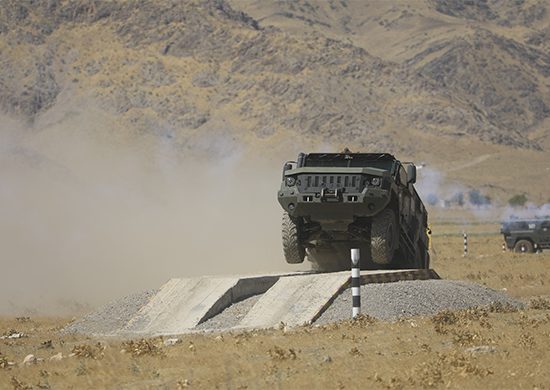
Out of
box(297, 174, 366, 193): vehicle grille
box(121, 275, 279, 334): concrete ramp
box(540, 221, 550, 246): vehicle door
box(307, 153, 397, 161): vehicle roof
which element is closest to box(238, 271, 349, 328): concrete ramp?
box(121, 275, 279, 334): concrete ramp

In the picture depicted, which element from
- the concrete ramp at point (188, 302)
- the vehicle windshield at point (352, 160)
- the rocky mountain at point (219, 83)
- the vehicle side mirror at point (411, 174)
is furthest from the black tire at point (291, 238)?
the rocky mountain at point (219, 83)

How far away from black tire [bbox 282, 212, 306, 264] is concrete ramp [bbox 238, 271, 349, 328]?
3.97 m

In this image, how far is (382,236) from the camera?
21.5m

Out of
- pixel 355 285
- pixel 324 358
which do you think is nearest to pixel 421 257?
pixel 355 285

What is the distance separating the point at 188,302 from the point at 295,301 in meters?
2.08

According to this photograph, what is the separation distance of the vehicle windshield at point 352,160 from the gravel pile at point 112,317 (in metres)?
4.14

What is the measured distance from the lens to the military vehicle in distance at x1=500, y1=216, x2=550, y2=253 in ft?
146

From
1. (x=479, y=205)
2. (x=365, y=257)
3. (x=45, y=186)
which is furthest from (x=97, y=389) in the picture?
(x=479, y=205)

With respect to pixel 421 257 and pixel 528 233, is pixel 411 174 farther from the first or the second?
pixel 528 233

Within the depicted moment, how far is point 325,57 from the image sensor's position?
484ft

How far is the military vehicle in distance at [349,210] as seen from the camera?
69.4 ft

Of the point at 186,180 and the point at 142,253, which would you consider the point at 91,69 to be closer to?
the point at 186,180

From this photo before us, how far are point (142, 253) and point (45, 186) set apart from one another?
9.46m

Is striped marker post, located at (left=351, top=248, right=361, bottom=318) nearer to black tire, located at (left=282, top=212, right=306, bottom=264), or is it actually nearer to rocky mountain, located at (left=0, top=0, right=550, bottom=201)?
black tire, located at (left=282, top=212, right=306, bottom=264)
